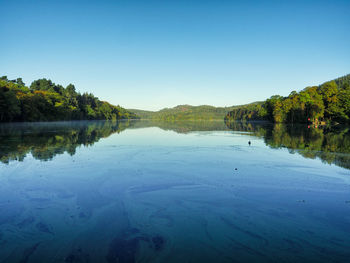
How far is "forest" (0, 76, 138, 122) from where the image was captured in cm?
5188

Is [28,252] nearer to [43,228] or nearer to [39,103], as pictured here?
[43,228]

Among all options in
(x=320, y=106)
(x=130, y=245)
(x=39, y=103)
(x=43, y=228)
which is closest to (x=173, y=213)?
(x=130, y=245)

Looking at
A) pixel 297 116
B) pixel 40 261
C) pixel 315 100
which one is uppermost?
pixel 315 100

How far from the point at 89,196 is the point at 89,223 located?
1917 millimetres

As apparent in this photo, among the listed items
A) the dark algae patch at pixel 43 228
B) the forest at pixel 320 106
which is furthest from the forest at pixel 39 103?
the forest at pixel 320 106

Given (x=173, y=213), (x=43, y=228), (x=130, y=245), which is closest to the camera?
(x=130, y=245)

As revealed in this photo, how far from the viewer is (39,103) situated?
67062mm

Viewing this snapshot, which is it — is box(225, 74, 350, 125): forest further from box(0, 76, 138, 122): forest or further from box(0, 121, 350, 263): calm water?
box(0, 76, 138, 122): forest

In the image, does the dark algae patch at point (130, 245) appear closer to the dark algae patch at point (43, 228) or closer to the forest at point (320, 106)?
the dark algae patch at point (43, 228)

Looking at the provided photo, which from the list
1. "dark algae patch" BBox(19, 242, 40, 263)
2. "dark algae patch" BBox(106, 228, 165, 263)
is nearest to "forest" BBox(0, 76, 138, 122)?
"dark algae patch" BBox(19, 242, 40, 263)

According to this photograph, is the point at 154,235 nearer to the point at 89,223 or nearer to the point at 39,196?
the point at 89,223

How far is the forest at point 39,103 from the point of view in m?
51.9

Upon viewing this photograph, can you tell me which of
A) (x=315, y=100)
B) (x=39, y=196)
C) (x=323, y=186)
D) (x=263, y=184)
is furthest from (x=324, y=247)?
(x=315, y=100)

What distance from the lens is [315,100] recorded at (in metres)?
61.9
